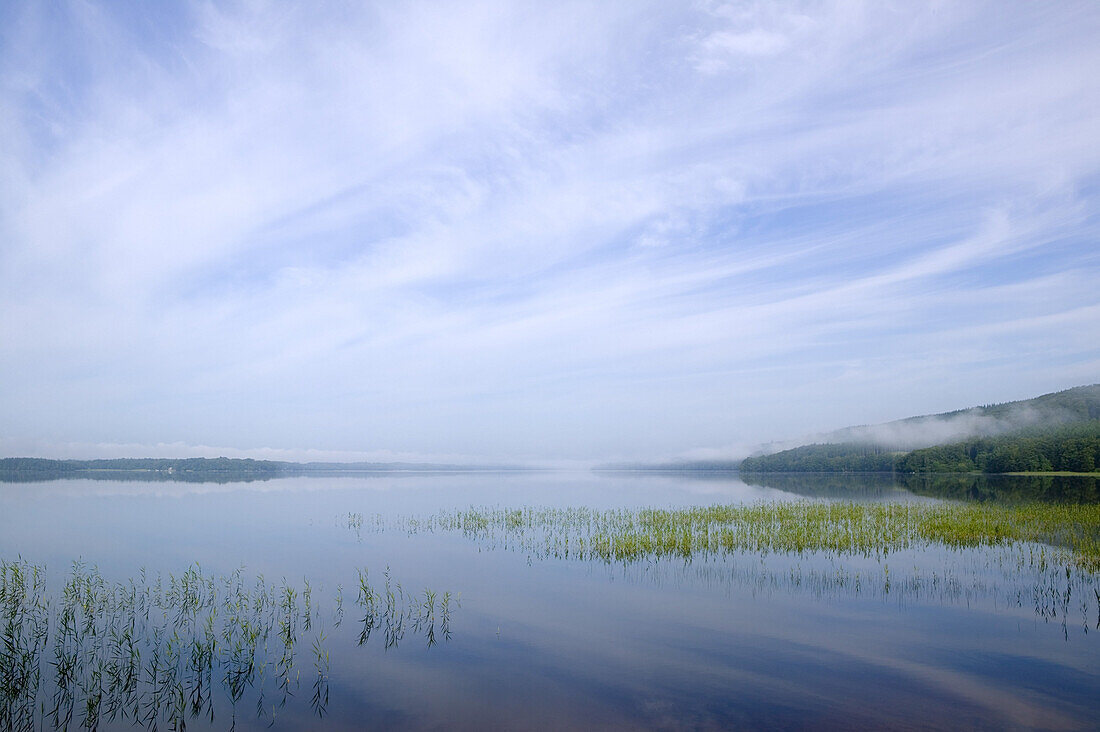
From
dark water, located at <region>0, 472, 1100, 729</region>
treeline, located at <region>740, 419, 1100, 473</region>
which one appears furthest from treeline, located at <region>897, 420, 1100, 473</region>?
dark water, located at <region>0, 472, 1100, 729</region>

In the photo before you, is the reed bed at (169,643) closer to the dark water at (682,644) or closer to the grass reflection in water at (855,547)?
the dark water at (682,644)

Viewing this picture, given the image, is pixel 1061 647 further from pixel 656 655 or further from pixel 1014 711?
pixel 656 655

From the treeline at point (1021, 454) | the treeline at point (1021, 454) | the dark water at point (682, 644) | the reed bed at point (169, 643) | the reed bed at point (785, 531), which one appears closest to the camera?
the dark water at point (682, 644)

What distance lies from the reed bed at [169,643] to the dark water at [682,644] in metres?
0.18

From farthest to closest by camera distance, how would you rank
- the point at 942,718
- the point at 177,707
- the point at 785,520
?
1. the point at 785,520
2. the point at 177,707
3. the point at 942,718

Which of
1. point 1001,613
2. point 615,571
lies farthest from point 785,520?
point 1001,613

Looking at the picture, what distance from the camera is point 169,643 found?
1267 centimetres

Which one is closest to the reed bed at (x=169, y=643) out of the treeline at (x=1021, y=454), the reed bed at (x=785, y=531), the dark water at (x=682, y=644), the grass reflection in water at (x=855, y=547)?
the dark water at (x=682, y=644)

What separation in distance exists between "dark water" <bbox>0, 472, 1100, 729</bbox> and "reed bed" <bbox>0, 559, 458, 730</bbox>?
18cm

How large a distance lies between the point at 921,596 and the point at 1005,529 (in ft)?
54.0

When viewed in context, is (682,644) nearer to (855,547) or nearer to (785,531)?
(855,547)

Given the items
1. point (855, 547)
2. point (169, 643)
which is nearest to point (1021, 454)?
point (855, 547)

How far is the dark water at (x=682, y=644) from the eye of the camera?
1034cm

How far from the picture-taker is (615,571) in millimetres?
22328
